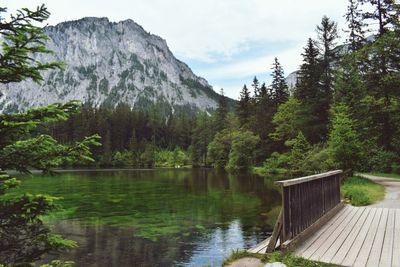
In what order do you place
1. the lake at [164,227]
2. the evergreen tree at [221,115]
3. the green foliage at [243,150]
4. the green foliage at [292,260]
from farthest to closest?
the evergreen tree at [221,115] → the green foliage at [243,150] → the lake at [164,227] → the green foliage at [292,260]

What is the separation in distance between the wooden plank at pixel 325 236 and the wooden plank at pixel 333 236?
33mm

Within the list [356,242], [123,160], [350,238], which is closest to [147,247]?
[350,238]

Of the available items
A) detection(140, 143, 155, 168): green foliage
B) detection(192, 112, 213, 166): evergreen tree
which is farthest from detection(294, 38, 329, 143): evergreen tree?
detection(140, 143, 155, 168): green foliage

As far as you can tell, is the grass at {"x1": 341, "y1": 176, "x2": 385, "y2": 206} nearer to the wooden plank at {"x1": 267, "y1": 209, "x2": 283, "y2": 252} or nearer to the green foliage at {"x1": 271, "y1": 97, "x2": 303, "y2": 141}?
the wooden plank at {"x1": 267, "y1": 209, "x2": 283, "y2": 252}

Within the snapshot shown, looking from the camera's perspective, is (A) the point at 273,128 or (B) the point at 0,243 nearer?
(B) the point at 0,243

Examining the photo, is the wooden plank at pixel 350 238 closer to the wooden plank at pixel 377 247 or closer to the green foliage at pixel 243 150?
the wooden plank at pixel 377 247

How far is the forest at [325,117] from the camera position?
31938 mm

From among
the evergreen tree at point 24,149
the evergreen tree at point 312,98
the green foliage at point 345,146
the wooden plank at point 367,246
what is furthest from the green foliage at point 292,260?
the evergreen tree at point 312,98

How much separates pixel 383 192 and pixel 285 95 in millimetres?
55083

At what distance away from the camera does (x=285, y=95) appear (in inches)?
2911

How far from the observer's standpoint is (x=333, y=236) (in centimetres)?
972

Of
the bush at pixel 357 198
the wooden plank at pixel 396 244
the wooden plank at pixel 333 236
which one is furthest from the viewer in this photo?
the bush at pixel 357 198

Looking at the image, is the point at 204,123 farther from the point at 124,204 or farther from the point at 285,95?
the point at 124,204

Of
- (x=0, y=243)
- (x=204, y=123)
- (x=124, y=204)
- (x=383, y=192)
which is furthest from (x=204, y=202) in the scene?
(x=204, y=123)
